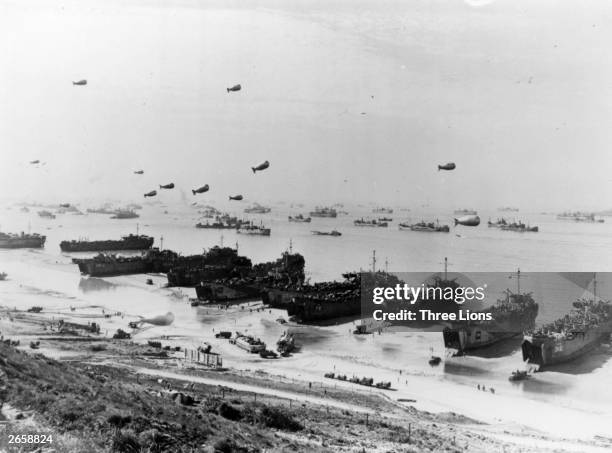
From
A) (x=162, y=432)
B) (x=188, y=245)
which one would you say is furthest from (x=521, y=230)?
(x=162, y=432)

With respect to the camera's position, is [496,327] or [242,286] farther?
[242,286]

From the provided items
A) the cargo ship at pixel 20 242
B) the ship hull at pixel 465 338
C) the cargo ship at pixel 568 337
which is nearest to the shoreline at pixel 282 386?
the ship hull at pixel 465 338

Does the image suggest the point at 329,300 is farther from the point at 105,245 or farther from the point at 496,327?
the point at 105,245

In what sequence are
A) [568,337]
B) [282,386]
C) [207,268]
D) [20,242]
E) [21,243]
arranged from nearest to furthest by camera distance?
[282,386], [568,337], [207,268], [21,243], [20,242]

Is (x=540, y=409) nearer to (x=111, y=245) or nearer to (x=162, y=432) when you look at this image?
(x=162, y=432)

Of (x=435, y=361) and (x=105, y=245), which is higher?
(x=105, y=245)

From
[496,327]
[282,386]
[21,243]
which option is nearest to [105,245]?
[21,243]

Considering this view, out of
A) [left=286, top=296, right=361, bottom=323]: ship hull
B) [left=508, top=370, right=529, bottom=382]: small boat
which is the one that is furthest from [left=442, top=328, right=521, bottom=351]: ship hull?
[left=286, top=296, right=361, bottom=323]: ship hull
